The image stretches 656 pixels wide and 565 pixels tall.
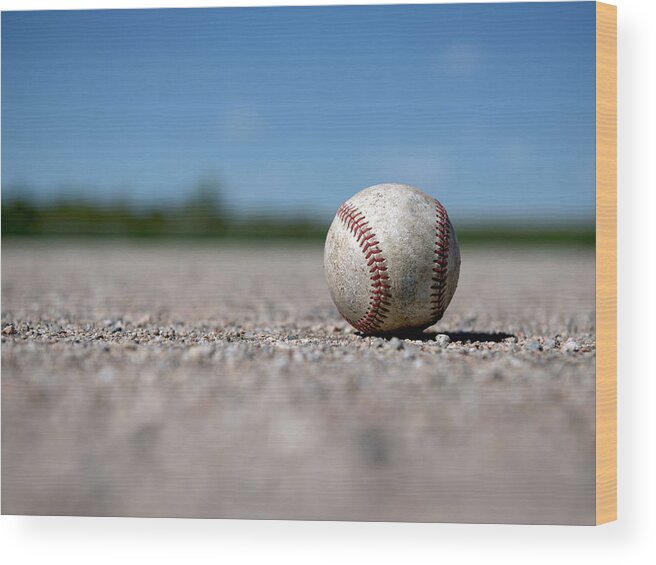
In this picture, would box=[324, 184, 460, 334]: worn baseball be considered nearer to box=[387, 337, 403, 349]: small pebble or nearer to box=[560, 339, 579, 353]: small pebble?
box=[387, 337, 403, 349]: small pebble

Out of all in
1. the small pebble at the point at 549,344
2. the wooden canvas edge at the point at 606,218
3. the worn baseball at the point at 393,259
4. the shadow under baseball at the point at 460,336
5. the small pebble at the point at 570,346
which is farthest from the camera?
the shadow under baseball at the point at 460,336

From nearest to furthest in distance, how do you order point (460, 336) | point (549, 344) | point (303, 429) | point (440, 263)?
1. point (303, 429)
2. point (440, 263)
3. point (549, 344)
4. point (460, 336)

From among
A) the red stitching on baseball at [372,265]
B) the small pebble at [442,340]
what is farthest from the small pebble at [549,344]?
the red stitching on baseball at [372,265]

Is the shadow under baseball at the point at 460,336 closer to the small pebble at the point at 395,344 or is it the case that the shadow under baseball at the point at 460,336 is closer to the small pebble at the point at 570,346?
the small pebble at the point at 395,344

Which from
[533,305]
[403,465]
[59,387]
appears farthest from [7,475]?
[533,305]

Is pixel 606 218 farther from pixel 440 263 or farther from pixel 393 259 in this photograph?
pixel 393 259

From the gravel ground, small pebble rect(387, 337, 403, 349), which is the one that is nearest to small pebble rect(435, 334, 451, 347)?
the gravel ground

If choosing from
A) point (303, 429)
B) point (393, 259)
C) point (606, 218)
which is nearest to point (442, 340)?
point (393, 259)

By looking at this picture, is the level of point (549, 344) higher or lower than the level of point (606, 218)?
lower
